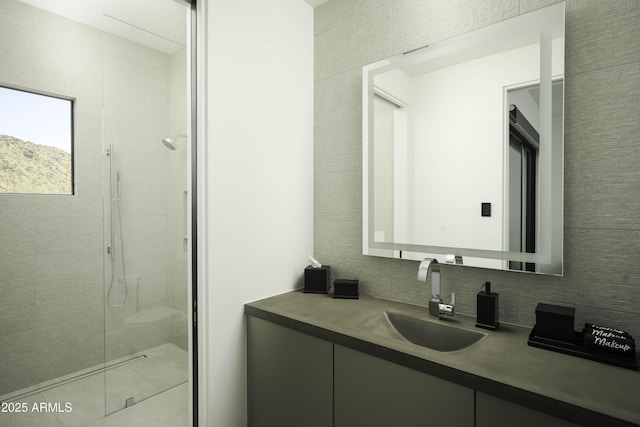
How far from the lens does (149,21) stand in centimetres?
151

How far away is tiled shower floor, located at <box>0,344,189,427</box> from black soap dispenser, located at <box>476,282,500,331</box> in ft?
4.63

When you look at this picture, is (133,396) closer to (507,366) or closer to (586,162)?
(507,366)

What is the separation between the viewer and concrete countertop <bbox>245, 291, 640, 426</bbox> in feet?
2.62

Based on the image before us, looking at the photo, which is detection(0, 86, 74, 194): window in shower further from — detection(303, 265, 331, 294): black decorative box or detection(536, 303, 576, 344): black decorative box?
detection(536, 303, 576, 344): black decorative box

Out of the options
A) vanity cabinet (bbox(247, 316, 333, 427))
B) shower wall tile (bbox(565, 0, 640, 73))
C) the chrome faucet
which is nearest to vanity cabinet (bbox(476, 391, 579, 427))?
the chrome faucet

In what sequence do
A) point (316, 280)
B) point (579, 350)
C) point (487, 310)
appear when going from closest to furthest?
point (579, 350)
point (487, 310)
point (316, 280)

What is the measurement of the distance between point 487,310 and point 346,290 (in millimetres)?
724

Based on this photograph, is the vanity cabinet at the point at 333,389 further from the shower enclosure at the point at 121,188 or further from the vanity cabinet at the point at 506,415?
the shower enclosure at the point at 121,188

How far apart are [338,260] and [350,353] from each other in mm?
748

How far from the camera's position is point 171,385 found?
1.61 meters

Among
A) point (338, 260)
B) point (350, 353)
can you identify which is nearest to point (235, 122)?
point (338, 260)

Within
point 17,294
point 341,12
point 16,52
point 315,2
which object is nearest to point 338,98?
point 341,12

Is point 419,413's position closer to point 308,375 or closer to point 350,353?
point 350,353

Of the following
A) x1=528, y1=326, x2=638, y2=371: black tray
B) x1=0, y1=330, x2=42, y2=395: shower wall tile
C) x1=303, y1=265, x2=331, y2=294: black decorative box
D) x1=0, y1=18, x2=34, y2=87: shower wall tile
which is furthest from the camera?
x1=303, y1=265, x2=331, y2=294: black decorative box
